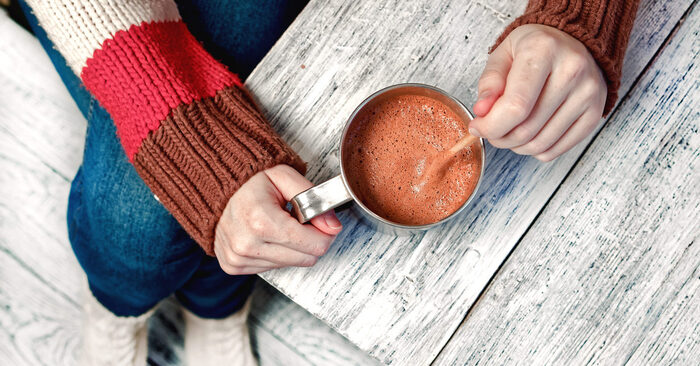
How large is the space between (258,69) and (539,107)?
39 centimetres

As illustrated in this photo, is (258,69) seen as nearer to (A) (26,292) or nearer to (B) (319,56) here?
(B) (319,56)

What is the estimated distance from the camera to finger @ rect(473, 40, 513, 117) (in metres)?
0.53

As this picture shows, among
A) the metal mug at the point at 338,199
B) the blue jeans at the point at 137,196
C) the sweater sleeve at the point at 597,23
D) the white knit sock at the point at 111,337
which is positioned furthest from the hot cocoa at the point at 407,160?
the white knit sock at the point at 111,337

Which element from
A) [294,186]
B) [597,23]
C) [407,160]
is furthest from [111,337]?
[597,23]

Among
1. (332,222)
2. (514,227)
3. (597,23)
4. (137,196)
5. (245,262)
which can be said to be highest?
(597,23)

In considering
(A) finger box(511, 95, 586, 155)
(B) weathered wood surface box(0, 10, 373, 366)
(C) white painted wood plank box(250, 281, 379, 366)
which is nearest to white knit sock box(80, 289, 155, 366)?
(B) weathered wood surface box(0, 10, 373, 366)

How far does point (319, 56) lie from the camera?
665 millimetres

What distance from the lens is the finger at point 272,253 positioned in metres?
0.59

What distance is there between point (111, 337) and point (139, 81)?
0.74m

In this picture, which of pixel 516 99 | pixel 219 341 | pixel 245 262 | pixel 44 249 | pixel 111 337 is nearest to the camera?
pixel 516 99

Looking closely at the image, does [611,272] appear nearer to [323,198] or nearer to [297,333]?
[323,198]

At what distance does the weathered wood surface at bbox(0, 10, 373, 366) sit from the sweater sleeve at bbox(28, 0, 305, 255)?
70 cm

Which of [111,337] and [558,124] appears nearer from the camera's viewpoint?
[558,124]

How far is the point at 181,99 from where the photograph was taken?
0.62 meters
